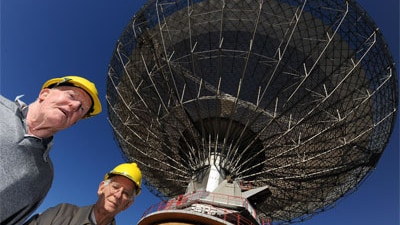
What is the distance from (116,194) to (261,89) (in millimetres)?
19196

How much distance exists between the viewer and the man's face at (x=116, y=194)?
284 cm

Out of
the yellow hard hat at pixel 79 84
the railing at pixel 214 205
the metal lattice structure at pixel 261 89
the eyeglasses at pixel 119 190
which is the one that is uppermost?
the metal lattice structure at pixel 261 89

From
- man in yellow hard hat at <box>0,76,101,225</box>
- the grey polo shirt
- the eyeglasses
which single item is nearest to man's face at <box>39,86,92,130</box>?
man in yellow hard hat at <box>0,76,101,225</box>

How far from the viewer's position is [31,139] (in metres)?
1.86

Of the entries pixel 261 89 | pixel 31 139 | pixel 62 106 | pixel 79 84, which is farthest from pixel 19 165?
pixel 261 89

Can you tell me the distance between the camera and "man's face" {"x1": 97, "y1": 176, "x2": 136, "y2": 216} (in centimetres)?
284

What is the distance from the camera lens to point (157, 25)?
68.2ft

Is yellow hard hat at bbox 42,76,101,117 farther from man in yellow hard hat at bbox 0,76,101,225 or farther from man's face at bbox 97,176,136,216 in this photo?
man's face at bbox 97,176,136,216

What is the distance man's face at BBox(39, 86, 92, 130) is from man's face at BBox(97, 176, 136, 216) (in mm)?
971

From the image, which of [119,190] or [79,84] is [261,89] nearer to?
[119,190]

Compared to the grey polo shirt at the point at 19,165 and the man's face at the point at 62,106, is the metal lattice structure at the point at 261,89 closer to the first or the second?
the man's face at the point at 62,106

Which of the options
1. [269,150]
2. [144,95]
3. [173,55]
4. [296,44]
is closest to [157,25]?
[173,55]

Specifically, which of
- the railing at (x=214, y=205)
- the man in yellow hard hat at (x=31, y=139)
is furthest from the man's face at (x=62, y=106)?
the railing at (x=214, y=205)

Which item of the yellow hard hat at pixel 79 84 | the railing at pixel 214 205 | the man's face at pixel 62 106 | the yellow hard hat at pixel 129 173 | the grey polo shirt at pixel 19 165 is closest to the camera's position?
the grey polo shirt at pixel 19 165
